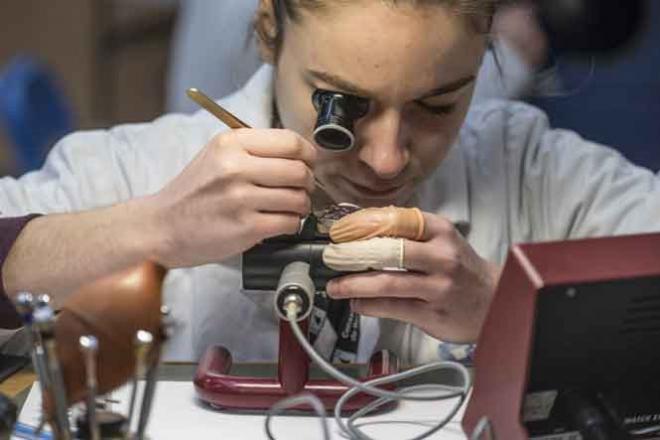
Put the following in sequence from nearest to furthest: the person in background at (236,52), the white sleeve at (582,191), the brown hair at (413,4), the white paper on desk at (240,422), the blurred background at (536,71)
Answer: the white paper on desk at (240,422) < the brown hair at (413,4) < the white sleeve at (582,191) < the person in background at (236,52) < the blurred background at (536,71)

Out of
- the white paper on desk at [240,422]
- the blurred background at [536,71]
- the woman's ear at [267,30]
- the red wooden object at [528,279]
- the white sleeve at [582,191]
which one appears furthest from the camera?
the blurred background at [536,71]

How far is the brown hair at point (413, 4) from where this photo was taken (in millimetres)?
1092

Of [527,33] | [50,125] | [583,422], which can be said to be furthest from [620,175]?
[50,125]

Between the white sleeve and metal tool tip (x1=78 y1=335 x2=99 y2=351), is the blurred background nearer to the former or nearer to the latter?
the white sleeve

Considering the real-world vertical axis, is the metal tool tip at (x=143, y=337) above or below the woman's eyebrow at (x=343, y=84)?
below

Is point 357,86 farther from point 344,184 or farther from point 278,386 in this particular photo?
point 278,386

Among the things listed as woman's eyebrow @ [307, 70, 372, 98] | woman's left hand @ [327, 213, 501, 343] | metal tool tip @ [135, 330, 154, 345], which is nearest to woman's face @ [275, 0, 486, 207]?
woman's eyebrow @ [307, 70, 372, 98]

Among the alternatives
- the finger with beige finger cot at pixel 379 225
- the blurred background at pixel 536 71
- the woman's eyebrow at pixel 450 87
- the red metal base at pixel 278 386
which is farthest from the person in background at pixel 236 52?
the red metal base at pixel 278 386

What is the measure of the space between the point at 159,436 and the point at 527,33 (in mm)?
972

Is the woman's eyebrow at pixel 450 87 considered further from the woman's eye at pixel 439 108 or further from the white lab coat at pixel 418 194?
the white lab coat at pixel 418 194

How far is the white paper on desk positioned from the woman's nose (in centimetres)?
26

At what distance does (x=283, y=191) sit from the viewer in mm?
1024

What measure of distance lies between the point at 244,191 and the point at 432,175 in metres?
0.42

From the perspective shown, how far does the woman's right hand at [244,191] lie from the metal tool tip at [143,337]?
13.9 inches
